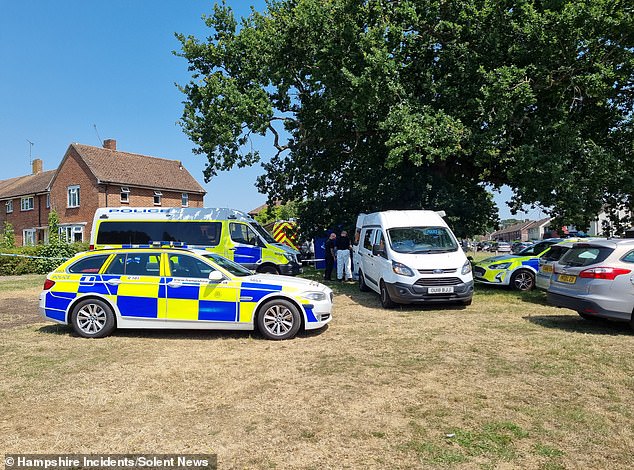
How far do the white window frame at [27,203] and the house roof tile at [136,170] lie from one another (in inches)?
298

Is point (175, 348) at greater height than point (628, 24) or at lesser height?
lesser

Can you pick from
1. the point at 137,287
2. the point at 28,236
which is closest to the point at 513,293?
the point at 137,287

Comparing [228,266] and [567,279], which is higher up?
[228,266]

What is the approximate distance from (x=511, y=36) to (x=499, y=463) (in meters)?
14.3

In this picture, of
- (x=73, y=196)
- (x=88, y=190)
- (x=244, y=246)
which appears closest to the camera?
(x=244, y=246)

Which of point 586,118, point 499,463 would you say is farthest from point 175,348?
point 586,118

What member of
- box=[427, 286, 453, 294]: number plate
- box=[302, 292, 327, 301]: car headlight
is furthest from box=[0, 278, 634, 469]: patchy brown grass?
box=[427, 286, 453, 294]: number plate

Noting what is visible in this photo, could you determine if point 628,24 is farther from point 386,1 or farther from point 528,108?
point 386,1

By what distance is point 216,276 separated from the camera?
766 centimetres

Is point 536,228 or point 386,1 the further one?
point 536,228

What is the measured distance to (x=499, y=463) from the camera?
356cm

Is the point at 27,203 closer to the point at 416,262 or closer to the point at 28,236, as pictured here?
the point at 28,236

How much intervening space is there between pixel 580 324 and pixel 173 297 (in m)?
7.50

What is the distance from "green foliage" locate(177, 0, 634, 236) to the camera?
1337cm
